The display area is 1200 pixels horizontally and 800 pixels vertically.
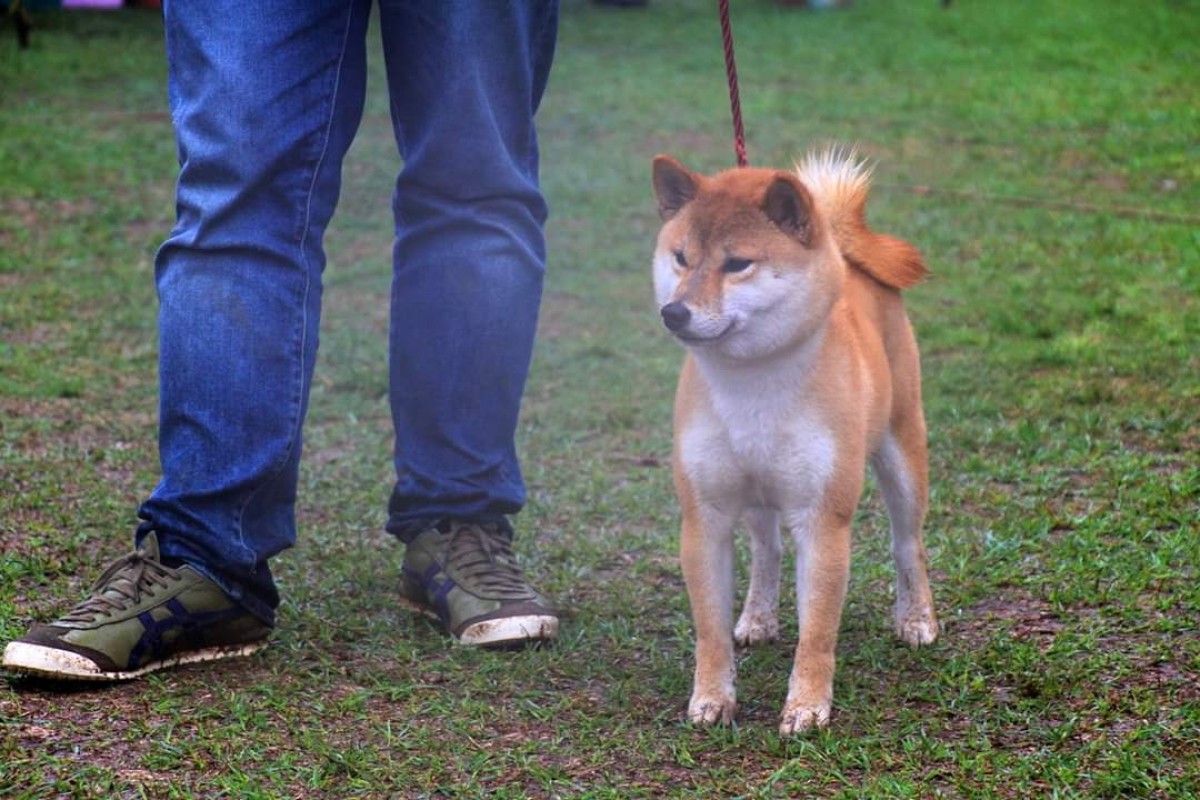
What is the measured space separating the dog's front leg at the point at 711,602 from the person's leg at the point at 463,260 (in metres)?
0.49

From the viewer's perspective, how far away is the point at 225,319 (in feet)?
7.60

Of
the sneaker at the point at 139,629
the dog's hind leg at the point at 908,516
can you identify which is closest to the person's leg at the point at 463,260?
the sneaker at the point at 139,629

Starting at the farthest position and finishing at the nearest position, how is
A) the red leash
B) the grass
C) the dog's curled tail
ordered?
the dog's curled tail, the red leash, the grass

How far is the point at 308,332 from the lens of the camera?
241cm

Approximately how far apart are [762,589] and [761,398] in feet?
1.80

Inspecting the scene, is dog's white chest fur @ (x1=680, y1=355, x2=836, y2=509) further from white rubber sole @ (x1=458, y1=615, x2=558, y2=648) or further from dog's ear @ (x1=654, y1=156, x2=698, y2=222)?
white rubber sole @ (x1=458, y1=615, x2=558, y2=648)

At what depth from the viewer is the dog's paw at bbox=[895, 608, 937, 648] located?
2.56 meters

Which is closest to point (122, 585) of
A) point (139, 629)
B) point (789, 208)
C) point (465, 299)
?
point (139, 629)

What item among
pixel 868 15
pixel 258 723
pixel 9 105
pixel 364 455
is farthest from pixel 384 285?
pixel 868 15

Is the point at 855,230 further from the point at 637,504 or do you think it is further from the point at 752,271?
the point at 637,504

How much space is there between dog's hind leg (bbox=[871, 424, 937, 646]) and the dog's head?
0.50 m

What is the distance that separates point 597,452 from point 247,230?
5.27 feet

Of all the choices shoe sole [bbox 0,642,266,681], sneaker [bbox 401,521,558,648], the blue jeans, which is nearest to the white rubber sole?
sneaker [bbox 401,521,558,648]

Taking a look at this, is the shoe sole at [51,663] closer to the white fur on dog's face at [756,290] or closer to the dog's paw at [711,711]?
the dog's paw at [711,711]
